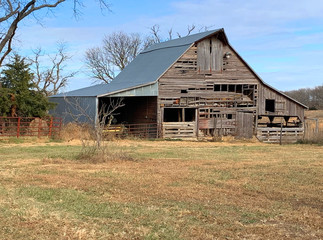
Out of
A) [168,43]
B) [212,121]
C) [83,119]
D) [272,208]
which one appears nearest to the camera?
[272,208]

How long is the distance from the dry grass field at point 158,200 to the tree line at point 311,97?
70.4 m

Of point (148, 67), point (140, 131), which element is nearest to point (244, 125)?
point (140, 131)

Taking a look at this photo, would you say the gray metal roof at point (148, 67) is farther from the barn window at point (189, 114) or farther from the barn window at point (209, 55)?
the barn window at point (189, 114)

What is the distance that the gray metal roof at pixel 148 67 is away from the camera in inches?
1207

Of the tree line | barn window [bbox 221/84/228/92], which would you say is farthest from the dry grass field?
the tree line

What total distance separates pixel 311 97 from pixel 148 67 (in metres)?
58.8

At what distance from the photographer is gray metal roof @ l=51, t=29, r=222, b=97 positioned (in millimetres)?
30667

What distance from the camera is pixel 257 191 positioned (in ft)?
33.1

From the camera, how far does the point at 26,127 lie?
25.4 metres

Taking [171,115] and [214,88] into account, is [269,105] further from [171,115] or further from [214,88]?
[171,115]

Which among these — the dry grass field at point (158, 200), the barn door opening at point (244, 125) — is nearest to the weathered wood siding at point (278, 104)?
the barn door opening at point (244, 125)

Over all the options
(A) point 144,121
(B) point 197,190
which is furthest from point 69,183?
(A) point 144,121

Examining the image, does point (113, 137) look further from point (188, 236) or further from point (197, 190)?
point (188, 236)

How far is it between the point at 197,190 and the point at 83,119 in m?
20.3
